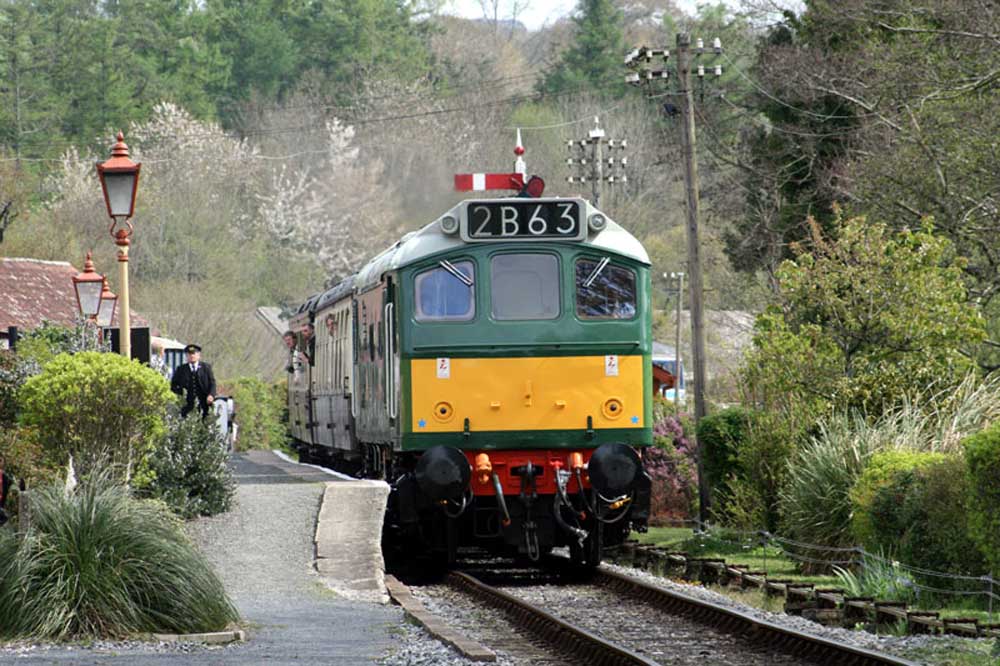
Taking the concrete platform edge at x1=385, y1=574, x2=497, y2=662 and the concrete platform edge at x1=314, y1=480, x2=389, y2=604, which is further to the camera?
the concrete platform edge at x1=314, y1=480, x2=389, y2=604

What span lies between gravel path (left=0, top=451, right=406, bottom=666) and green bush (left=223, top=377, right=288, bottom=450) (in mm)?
28018

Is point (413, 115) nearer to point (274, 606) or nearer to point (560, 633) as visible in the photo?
point (274, 606)

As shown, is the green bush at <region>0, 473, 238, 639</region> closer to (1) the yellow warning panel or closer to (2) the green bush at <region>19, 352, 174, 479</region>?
(2) the green bush at <region>19, 352, 174, 479</region>

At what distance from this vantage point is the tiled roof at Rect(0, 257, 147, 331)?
42934 millimetres

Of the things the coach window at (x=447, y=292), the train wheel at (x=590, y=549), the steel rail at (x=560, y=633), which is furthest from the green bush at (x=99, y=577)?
the train wheel at (x=590, y=549)

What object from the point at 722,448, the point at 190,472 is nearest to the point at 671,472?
the point at 722,448

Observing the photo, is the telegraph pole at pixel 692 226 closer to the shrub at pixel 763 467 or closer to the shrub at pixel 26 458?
the shrub at pixel 763 467

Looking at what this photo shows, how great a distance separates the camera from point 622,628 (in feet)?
42.4

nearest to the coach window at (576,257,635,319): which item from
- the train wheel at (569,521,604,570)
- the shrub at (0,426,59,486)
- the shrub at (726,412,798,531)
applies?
the train wheel at (569,521,604,570)

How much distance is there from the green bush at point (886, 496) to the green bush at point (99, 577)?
7256 mm

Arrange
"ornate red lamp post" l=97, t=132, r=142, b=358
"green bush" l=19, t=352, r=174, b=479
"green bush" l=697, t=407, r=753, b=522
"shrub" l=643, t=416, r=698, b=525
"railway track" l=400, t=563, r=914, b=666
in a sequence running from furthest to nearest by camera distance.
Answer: "shrub" l=643, t=416, r=698, b=525 < "green bush" l=697, t=407, r=753, b=522 < "ornate red lamp post" l=97, t=132, r=142, b=358 < "green bush" l=19, t=352, r=174, b=479 < "railway track" l=400, t=563, r=914, b=666

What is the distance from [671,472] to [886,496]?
42.6 feet

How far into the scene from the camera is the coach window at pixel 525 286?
628 inches

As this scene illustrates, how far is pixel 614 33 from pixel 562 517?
214 feet
